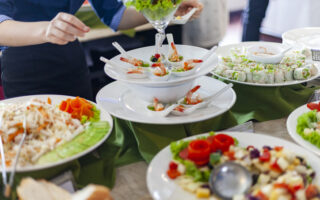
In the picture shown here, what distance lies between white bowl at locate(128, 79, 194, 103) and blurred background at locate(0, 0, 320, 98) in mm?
1460

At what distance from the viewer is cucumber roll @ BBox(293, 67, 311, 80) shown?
132 centimetres

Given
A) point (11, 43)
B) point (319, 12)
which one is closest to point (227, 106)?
point (11, 43)

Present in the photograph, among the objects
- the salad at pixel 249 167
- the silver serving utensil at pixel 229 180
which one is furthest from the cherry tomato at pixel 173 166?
the silver serving utensil at pixel 229 180

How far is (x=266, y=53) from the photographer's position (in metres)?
1.50

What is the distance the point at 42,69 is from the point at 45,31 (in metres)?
0.63

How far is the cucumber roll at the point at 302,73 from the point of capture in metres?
1.32

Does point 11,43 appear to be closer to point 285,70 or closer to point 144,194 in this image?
point 144,194

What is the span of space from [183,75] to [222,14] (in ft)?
8.91

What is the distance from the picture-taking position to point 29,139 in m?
0.95

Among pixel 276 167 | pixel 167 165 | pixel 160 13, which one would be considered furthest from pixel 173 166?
pixel 160 13

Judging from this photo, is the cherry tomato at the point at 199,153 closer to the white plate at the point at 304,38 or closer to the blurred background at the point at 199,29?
the white plate at the point at 304,38

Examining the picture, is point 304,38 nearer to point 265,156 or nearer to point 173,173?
point 265,156

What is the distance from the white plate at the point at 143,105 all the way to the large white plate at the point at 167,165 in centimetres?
12

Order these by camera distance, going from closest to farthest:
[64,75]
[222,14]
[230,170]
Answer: [230,170] < [64,75] < [222,14]
